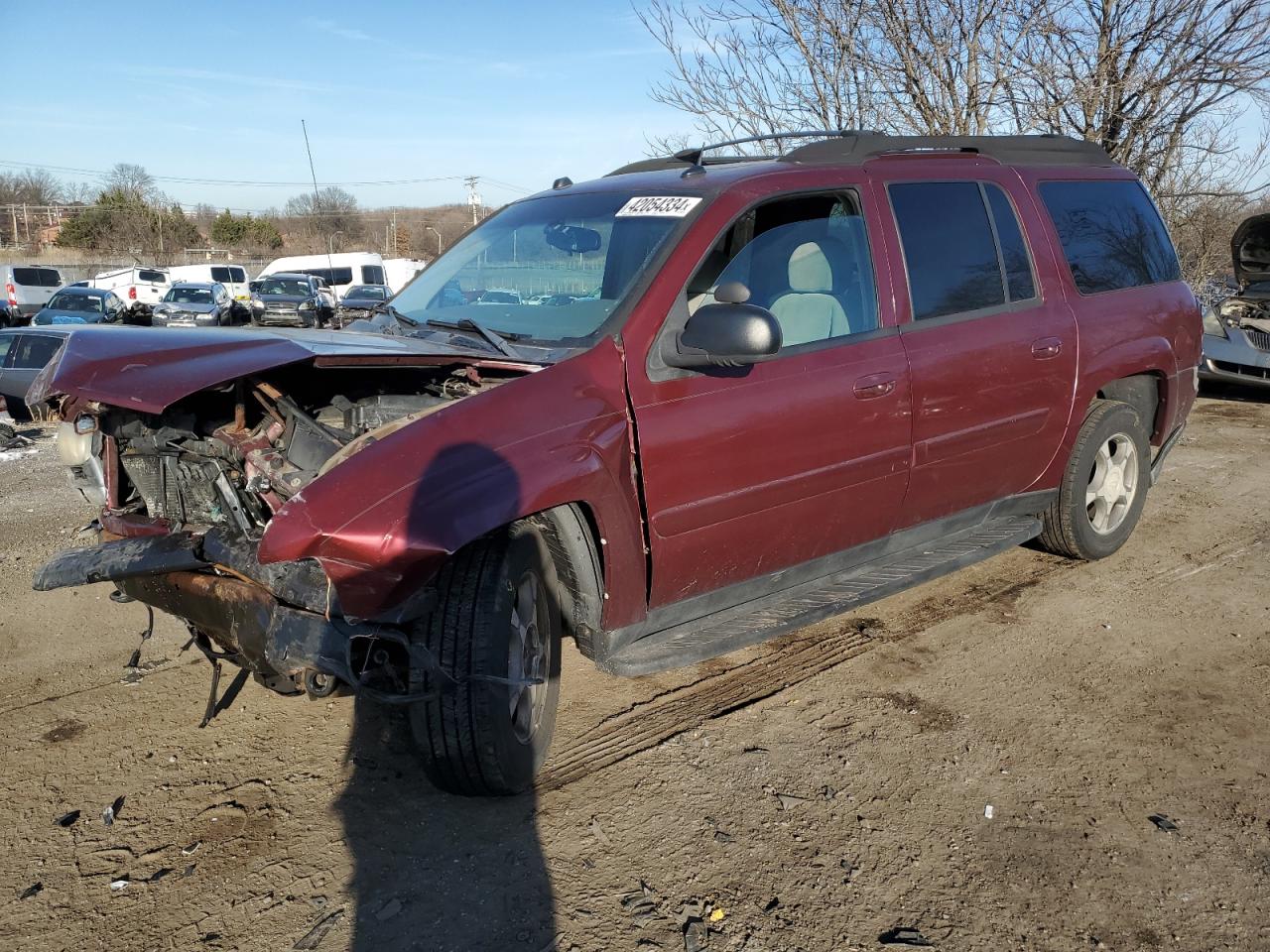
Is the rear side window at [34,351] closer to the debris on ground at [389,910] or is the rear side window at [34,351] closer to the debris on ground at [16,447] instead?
the debris on ground at [16,447]

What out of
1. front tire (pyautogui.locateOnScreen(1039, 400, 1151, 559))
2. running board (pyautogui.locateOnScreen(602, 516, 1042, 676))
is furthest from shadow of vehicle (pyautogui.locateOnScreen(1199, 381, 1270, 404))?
running board (pyautogui.locateOnScreen(602, 516, 1042, 676))

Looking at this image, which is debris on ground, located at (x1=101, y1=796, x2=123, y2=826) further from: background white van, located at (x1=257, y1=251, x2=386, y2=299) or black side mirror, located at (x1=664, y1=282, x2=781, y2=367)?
background white van, located at (x1=257, y1=251, x2=386, y2=299)

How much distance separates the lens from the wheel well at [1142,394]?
5.08 meters

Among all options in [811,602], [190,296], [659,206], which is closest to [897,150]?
[659,206]

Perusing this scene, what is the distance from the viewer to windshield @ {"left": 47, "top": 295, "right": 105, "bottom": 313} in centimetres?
2338

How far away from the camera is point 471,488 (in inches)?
107

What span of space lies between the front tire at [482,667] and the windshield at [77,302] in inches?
957

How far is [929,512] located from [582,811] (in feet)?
6.85

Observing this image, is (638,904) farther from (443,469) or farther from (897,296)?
(897,296)

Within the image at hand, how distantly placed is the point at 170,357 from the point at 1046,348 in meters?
3.63

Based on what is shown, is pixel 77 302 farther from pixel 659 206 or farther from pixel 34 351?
pixel 659 206

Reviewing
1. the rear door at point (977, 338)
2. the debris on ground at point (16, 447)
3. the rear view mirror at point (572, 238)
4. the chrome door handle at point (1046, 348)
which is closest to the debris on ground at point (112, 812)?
the rear view mirror at point (572, 238)

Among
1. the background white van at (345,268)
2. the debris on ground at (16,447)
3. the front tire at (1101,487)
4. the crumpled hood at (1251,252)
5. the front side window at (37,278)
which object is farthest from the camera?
the background white van at (345,268)

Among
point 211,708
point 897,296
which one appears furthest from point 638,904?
point 897,296
